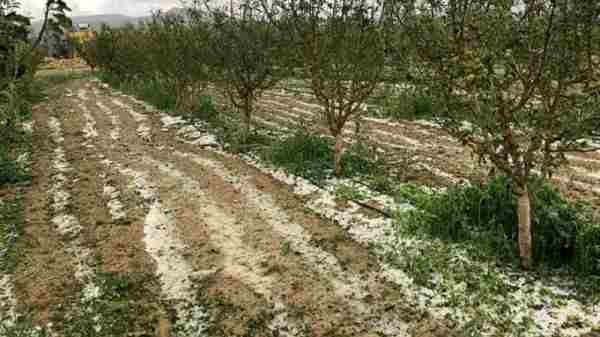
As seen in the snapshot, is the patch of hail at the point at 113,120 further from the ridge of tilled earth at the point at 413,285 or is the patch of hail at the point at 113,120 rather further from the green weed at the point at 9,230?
the ridge of tilled earth at the point at 413,285

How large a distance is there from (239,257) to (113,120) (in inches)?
432

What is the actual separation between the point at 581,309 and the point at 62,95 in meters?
24.1

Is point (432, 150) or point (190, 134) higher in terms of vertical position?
point (432, 150)

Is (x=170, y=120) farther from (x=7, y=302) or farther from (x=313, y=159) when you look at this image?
(x=7, y=302)

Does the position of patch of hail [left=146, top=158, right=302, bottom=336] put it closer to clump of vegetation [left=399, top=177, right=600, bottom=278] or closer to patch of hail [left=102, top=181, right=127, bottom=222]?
patch of hail [left=102, top=181, right=127, bottom=222]

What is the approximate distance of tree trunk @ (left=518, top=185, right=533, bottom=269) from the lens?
15.0ft

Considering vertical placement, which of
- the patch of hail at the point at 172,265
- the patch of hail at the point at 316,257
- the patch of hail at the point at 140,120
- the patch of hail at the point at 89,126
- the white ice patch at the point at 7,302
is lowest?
the white ice patch at the point at 7,302

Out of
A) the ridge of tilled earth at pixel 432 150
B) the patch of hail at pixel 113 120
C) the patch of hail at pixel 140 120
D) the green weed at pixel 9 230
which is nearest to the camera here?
the green weed at pixel 9 230

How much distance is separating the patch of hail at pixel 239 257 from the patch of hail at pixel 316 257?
1.57 feet

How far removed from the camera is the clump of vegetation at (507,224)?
459cm

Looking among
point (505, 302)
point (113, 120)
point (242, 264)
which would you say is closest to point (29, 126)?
point (113, 120)

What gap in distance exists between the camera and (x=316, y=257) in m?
5.24

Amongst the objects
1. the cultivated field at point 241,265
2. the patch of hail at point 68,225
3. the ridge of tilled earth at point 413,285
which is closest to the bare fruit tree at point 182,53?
the patch of hail at point 68,225

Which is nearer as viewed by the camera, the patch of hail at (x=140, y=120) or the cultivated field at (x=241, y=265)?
the cultivated field at (x=241, y=265)
